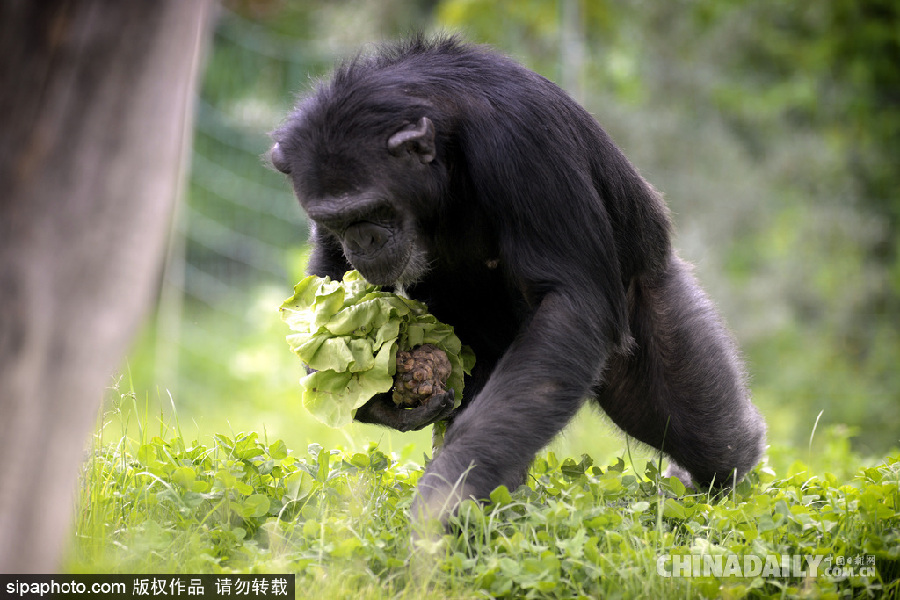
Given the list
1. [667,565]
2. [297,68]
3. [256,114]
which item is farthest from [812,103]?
[667,565]

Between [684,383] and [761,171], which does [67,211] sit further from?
[761,171]

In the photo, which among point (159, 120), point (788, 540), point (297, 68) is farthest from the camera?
point (297, 68)

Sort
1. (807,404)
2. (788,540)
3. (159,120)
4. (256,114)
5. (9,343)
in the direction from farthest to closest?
1. (256,114)
2. (807,404)
3. (788,540)
4. (159,120)
5. (9,343)

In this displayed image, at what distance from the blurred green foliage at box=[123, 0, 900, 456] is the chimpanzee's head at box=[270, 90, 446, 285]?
5.72 meters

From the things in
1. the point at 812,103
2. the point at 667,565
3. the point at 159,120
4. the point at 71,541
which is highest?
the point at 812,103

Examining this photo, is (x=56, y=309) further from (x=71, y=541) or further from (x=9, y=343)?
(x=71, y=541)

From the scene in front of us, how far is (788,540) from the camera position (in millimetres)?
3738

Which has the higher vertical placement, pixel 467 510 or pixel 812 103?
pixel 812 103

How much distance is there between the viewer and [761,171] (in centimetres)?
1091

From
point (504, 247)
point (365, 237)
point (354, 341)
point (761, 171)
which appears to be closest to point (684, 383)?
point (504, 247)

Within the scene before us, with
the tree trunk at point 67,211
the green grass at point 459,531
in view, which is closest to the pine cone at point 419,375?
the green grass at point 459,531

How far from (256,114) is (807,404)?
8338 mm

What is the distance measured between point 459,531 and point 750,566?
45.4 inches

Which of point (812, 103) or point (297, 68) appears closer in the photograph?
point (812, 103)
